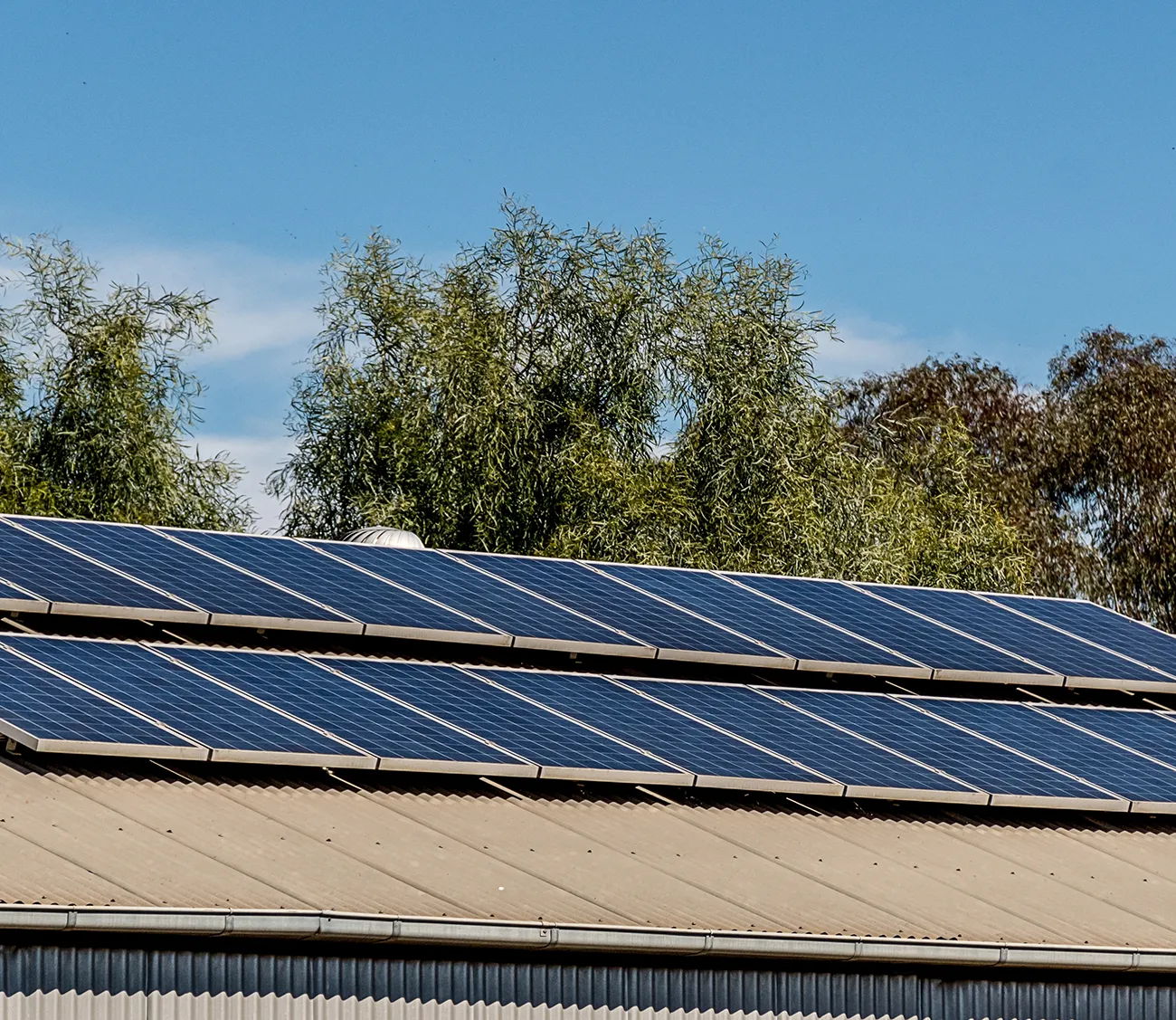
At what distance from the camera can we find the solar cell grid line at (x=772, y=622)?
22.9m

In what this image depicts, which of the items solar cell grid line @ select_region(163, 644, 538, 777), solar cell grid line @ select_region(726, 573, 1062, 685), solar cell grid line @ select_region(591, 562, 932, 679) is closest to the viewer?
solar cell grid line @ select_region(163, 644, 538, 777)

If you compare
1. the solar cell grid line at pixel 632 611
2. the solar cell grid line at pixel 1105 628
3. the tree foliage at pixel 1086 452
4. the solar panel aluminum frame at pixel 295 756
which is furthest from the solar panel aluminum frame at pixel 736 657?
the tree foliage at pixel 1086 452

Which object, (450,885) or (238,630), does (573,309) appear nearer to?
(238,630)

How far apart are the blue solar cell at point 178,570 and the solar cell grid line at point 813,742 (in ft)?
12.4

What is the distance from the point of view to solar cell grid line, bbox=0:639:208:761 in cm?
1620

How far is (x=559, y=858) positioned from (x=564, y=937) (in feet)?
6.04

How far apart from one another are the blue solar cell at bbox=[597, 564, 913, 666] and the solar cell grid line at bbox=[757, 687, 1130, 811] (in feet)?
2.01

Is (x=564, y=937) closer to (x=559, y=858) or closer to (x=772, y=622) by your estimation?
(x=559, y=858)

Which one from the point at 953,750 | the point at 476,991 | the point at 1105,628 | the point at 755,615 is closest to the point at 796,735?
the point at 953,750

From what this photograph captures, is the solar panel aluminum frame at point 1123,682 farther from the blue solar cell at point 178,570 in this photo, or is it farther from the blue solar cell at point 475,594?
the blue solar cell at point 178,570

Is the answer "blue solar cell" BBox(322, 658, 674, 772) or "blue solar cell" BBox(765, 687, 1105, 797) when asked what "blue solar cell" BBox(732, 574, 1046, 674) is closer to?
"blue solar cell" BBox(765, 687, 1105, 797)

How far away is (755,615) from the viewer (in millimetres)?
24406

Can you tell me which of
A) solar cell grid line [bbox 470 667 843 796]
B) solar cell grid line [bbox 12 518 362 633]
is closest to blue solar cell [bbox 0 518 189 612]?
solar cell grid line [bbox 12 518 362 633]

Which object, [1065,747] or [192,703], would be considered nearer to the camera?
[192,703]
